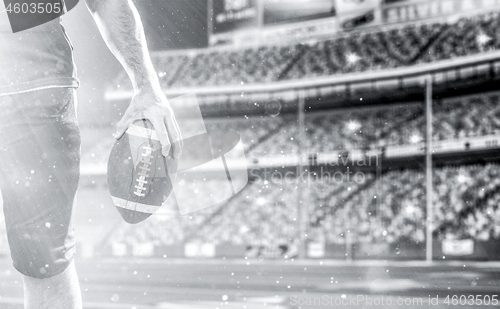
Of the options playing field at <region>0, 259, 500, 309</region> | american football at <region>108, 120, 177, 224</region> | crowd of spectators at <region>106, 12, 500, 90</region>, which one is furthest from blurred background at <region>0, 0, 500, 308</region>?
american football at <region>108, 120, 177, 224</region>

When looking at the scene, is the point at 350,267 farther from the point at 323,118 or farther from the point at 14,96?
the point at 14,96

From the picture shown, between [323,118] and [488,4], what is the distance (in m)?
2.52

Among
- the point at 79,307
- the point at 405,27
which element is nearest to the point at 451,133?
the point at 405,27

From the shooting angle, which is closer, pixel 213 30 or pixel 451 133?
pixel 451 133

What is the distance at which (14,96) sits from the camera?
782 mm

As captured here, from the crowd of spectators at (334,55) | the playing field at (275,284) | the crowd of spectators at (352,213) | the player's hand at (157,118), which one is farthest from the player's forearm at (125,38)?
the crowd of spectators at (334,55)

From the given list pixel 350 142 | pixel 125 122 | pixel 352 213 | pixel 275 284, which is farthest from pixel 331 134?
pixel 125 122

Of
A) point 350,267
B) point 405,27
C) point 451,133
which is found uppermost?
point 405,27

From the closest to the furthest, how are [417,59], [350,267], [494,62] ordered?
[350,267], [494,62], [417,59]

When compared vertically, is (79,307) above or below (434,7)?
below

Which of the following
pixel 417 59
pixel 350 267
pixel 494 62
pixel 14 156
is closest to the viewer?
pixel 14 156

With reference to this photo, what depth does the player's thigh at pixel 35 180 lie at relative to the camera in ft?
2.49

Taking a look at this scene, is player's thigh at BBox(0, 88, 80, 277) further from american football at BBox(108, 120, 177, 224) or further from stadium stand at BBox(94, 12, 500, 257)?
stadium stand at BBox(94, 12, 500, 257)

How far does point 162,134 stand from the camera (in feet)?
2.52
